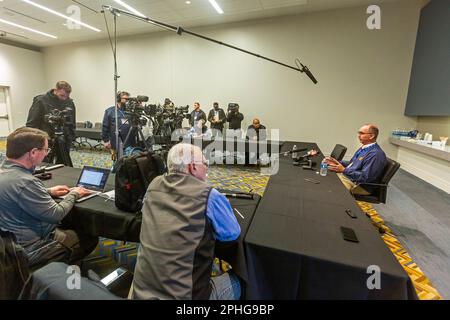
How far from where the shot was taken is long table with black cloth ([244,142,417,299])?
3.27 feet

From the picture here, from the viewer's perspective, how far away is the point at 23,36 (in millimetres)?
8117

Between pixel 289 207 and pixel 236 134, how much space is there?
15.0ft

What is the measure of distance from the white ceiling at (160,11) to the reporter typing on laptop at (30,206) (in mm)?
5266

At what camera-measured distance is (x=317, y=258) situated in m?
1.07

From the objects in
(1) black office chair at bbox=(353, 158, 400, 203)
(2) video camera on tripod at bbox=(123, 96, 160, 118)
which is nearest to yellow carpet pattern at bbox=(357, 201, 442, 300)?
(1) black office chair at bbox=(353, 158, 400, 203)

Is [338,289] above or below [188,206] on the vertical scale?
below

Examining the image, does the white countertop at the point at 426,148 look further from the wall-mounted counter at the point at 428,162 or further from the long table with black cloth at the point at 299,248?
the long table with black cloth at the point at 299,248

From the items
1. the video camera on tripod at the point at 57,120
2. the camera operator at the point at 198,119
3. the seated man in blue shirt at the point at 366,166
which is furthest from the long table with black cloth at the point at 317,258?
the camera operator at the point at 198,119

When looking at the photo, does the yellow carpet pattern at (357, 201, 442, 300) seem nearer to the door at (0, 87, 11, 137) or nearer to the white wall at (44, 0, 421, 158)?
the white wall at (44, 0, 421, 158)

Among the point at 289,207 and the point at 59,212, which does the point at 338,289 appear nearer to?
the point at 289,207

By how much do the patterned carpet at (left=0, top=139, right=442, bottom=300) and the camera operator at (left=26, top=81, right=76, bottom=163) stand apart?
185 cm

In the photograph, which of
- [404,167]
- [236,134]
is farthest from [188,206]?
[404,167]

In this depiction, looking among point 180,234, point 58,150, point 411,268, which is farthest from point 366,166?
point 58,150

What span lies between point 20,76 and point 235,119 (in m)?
8.73
